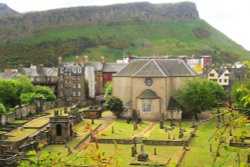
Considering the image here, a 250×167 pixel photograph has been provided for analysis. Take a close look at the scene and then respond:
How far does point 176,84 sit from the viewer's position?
6344cm

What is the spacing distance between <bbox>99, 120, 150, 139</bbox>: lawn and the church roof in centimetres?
473

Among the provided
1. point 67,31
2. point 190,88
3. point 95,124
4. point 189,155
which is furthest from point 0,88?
point 67,31

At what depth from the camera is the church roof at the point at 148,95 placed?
6087 centimetres

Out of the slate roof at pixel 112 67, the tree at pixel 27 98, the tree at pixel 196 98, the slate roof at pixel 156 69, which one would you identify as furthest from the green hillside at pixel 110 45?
the tree at pixel 196 98

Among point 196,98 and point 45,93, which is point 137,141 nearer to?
point 196,98

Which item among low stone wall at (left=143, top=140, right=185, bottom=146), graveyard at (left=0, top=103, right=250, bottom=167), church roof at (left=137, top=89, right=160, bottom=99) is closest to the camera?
graveyard at (left=0, top=103, right=250, bottom=167)

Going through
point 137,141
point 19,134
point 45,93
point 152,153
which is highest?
point 45,93

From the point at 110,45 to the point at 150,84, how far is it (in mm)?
116404

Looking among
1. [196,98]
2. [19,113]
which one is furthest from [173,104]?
[19,113]

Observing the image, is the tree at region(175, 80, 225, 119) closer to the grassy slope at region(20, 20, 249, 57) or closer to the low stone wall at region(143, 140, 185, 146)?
the low stone wall at region(143, 140, 185, 146)

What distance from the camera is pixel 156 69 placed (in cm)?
6300

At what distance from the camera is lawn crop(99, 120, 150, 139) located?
47.1 metres

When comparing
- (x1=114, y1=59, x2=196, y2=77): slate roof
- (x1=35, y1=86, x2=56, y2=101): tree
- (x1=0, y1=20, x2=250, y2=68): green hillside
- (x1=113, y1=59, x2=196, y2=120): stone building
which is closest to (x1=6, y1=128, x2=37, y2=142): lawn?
(x1=113, y1=59, x2=196, y2=120): stone building

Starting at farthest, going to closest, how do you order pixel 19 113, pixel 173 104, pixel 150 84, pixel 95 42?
pixel 95 42, pixel 150 84, pixel 173 104, pixel 19 113
